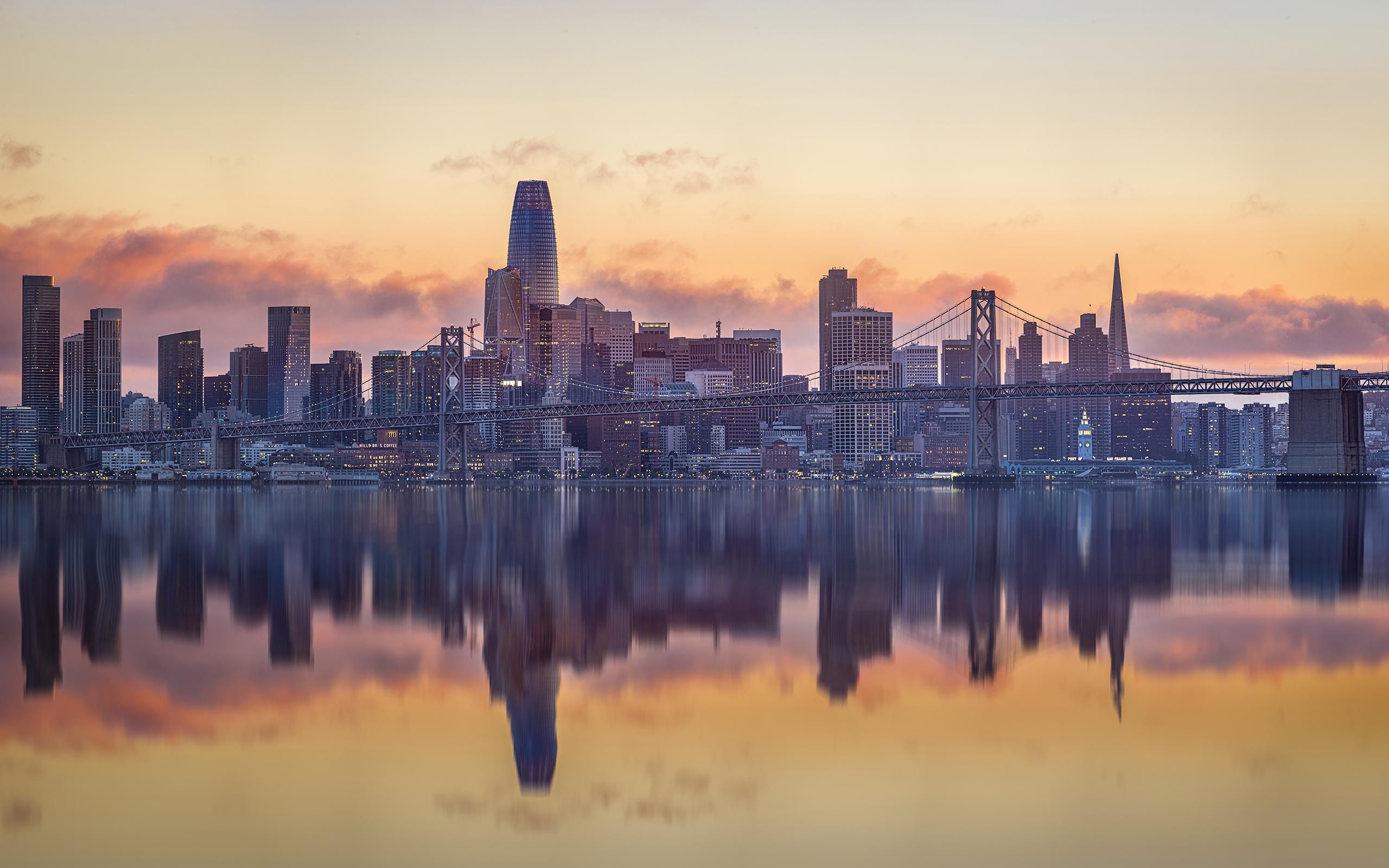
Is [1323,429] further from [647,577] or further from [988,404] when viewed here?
[647,577]

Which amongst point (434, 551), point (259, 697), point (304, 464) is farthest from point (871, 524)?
point (304, 464)

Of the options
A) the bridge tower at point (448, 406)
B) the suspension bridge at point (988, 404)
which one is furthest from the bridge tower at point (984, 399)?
the bridge tower at point (448, 406)

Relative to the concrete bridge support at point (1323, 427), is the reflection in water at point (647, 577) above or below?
below

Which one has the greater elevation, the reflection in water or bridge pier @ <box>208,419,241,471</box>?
bridge pier @ <box>208,419,241,471</box>

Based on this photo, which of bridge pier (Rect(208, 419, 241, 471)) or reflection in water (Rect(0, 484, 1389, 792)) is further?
bridge pier (Rect(208, 419, 241, 471))

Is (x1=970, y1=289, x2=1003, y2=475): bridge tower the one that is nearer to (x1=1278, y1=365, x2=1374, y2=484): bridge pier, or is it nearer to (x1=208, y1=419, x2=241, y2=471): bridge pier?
(x1=1278, y1=365, x2=1374, y2=484): bridge pier

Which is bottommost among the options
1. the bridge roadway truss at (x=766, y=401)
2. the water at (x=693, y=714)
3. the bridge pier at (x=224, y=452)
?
the water at (x=693, y=714)

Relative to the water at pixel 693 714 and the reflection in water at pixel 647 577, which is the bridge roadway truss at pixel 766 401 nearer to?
the reflection in water at pixel 647 577

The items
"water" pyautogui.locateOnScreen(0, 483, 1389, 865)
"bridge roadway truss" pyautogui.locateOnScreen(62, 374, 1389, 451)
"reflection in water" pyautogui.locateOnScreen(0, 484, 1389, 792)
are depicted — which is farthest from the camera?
"bridge roadway truss" pyautogui.locateOnScreen(62, 374, 1389, 451)

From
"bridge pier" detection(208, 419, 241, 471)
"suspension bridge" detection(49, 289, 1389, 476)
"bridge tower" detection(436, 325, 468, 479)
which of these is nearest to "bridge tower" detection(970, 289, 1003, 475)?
"suspension bridge" detection(49, 289, 1389, 476)
